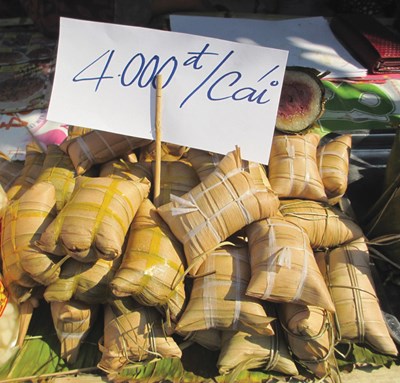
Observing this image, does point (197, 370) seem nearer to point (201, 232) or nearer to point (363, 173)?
point (201, 232)

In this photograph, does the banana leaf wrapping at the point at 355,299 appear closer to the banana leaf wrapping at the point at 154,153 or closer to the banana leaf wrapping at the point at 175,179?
the banana leaf wrapping at the point at 175,179

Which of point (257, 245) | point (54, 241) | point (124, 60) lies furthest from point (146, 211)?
point (124, 60)

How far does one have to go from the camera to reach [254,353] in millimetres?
1746

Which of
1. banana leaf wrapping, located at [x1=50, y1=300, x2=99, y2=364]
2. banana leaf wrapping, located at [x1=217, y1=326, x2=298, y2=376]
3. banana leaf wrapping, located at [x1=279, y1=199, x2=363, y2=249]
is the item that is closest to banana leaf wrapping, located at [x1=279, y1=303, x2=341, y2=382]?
banana leaf wrapping, located at [x1=217, y1=326, x2=298, y2=376]

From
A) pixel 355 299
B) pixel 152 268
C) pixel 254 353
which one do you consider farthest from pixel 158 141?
pixel 355 299

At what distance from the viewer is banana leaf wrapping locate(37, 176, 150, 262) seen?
1.59 meters

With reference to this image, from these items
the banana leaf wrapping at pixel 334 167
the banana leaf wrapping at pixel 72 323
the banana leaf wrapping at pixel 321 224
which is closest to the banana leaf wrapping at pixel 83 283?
the banana leaf wrapping at pixel 72 323

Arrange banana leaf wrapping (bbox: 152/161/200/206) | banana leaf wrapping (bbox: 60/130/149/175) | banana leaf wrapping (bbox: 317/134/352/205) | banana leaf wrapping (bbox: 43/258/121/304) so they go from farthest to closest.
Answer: banana leaf wrapping (bbox: 317/134/352/205) → banana leaf wrapping (bbox: 60/130/149/175) → banana leaf wrapping (bbox: 152/161/200/206) → banana leaf wrapping (bbox: 43/258/121/304)

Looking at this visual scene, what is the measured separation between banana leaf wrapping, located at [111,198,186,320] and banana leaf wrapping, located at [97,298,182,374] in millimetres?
118

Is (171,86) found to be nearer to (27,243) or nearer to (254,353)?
(27,243)

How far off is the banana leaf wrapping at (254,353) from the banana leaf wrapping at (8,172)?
62.3 inches

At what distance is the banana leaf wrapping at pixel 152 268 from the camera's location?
1604 millimetres

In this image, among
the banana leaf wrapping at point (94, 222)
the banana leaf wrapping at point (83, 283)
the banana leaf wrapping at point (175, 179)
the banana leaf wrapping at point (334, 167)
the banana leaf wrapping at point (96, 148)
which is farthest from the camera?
the banana leaf wrapping at point (334, 167)

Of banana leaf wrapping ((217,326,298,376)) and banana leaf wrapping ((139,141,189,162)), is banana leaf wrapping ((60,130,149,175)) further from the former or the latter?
banana leaf wrapping ((217,326,298,376))
